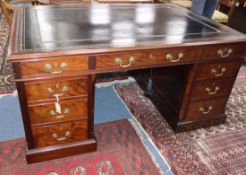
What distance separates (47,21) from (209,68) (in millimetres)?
1293

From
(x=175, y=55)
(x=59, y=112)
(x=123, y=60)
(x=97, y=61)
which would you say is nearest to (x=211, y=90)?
(x=175, y=55)

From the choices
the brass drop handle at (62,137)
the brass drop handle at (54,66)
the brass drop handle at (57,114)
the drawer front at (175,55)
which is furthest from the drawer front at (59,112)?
the drawer front at (175,55)

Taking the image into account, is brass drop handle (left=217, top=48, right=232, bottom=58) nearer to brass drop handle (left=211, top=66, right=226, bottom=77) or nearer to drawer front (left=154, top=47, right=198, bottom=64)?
brass drop handle (left=211, top=66, right=226, bottom=77)

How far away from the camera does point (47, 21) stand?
1.79m

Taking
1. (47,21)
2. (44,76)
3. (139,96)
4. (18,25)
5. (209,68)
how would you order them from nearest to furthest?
(44,76) < (18,25) < (47,21) < (209,68) < (139,96)

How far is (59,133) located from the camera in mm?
1733

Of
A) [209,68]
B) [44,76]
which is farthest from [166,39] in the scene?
[44,76]

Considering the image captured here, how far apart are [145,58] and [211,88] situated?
75 cm

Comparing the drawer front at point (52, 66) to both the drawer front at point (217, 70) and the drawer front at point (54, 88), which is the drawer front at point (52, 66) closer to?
the drawer front at point (54, 88)

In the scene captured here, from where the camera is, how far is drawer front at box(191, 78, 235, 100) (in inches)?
Answer: 78.2

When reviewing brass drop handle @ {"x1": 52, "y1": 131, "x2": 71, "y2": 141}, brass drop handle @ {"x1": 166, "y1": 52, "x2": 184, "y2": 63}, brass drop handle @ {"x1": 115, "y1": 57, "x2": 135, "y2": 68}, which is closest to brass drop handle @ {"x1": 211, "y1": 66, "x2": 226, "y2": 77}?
brass drop handle @ {"x1": 166, "y1": 52, "x2": 184, "y2": 63}

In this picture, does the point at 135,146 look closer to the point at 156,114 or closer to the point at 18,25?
the point at 156,114

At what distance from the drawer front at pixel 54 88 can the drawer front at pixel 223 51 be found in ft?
3.07

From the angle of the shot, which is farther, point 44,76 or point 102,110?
point 102,110
